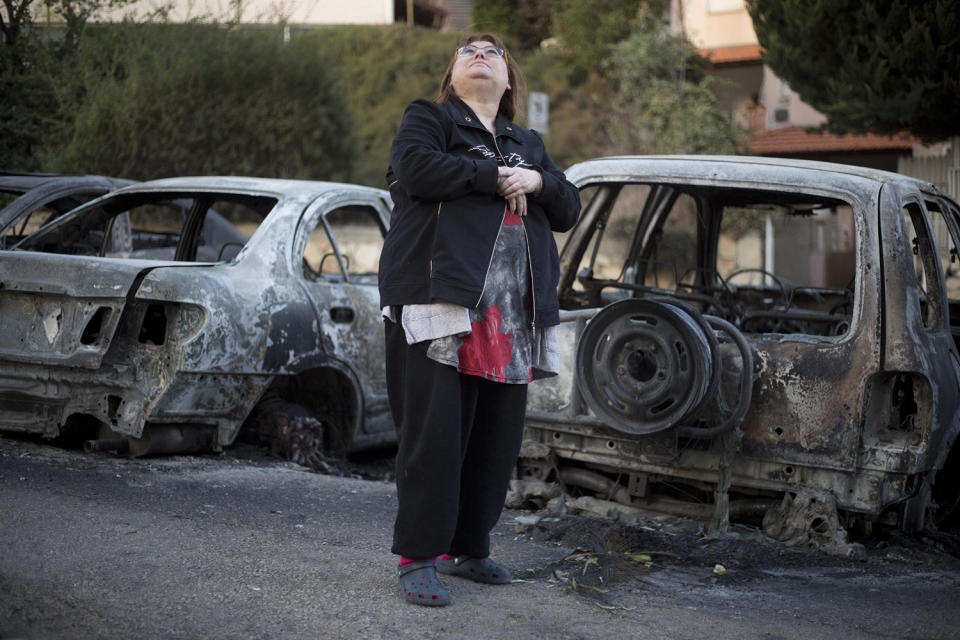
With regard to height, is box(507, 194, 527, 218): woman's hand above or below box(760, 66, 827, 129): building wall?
below

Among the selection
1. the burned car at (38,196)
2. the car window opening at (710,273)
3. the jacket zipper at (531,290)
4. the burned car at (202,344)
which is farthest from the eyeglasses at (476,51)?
the burned car at (38,196)

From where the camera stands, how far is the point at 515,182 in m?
3.63

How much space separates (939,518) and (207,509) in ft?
12.0

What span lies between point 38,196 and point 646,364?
14.5 ft

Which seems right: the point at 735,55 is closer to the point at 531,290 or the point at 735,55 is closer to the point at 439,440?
the point at 531,290

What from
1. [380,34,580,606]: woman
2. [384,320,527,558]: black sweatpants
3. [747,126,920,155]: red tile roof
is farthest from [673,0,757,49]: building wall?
[384,320,527,558]: black sweatpants

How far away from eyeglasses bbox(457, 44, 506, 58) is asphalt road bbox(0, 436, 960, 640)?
188cm

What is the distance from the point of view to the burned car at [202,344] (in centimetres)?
543

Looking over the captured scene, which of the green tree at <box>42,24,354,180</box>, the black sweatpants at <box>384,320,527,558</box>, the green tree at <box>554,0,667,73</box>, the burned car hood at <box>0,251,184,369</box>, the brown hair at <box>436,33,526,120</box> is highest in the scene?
the green tree at <box>554,0,667,73</box>

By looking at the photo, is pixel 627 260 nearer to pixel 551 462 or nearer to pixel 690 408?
pixel 551 462

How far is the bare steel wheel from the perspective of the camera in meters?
4.49

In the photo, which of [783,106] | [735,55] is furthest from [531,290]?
[735,55]

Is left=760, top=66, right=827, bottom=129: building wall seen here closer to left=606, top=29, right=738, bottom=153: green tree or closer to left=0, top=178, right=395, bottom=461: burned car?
left=606, top=29, right=738, bottom=153: green tree

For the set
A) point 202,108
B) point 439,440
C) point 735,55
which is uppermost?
point 735,55
